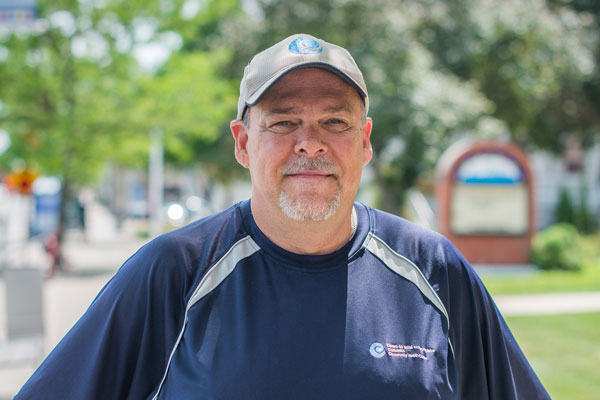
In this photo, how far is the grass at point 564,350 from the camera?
6.20 metres

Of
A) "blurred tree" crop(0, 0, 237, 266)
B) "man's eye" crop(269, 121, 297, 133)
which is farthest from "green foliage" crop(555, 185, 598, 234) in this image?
"man's eye" crop(269, 121, 297, 133)

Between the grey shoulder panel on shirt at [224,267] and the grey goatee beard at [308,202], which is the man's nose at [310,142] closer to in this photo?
the grey goatee beard at [308,202]

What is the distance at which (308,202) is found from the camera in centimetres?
206

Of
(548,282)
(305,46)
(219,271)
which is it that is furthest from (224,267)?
(548,282)

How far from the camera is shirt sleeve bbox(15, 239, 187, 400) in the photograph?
77.1 inches

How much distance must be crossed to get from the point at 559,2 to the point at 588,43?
3054mm

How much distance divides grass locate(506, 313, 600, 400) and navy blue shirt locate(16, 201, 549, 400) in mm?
4441

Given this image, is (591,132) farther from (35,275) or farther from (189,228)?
(189,228)

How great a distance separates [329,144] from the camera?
2.06 metres

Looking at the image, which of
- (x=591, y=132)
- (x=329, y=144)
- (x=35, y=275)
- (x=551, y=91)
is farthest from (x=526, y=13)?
(x=329, y=144)

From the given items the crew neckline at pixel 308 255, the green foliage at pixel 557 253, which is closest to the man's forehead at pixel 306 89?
the crew neckline at pixel 308 255

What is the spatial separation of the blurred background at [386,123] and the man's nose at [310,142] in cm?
478

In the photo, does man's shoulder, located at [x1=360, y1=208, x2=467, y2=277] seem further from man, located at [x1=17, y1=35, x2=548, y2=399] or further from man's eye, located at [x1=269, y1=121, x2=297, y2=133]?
man's eye, located at [x1=269, y1=121, x2=297, y2=133]

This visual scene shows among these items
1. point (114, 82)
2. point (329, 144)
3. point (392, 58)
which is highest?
point (392, 58)
